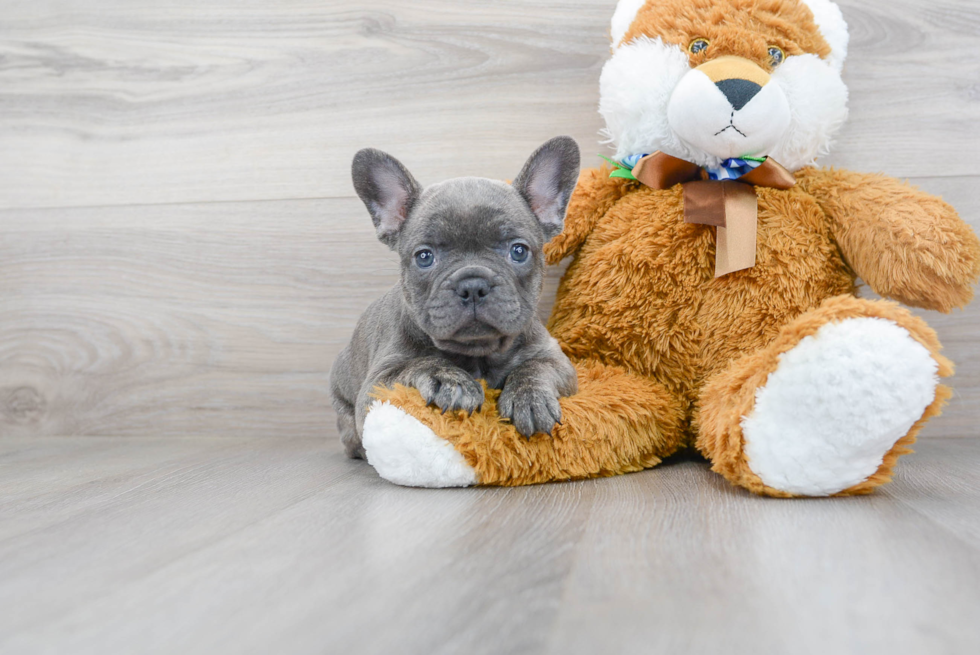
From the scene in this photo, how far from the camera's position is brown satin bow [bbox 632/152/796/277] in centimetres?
156

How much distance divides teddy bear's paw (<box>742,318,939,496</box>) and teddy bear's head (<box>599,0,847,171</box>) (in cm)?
52

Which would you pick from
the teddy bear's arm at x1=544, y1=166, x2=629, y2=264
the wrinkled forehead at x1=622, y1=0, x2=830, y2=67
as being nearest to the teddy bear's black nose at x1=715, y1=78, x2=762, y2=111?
the wrinkled forehead at x1=622, y1=0, x2=830, y2=67

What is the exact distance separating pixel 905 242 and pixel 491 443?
36.9 inches

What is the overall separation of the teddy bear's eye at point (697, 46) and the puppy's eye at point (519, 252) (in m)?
0.58

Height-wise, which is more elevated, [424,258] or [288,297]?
[424,258]

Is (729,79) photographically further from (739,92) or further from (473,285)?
(473,285)

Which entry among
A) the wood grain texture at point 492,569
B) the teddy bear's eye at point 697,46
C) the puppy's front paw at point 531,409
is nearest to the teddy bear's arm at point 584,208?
the teddy bear's eye at point 697,46

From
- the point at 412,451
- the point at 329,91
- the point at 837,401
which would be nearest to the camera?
the point at 837,401

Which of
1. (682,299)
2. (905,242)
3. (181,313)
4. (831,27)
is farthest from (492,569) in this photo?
(181,313)

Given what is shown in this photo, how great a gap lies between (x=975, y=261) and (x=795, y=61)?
56 cm

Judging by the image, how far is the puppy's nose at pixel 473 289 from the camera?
53.9 inches

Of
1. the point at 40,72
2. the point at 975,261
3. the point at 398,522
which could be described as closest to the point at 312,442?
the point at 398,522

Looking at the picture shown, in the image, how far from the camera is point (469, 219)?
4.79 feet

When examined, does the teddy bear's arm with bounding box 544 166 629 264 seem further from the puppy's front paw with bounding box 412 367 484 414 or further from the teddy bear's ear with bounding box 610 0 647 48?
the puppy's front paw with bounding box 412 367 484 414
